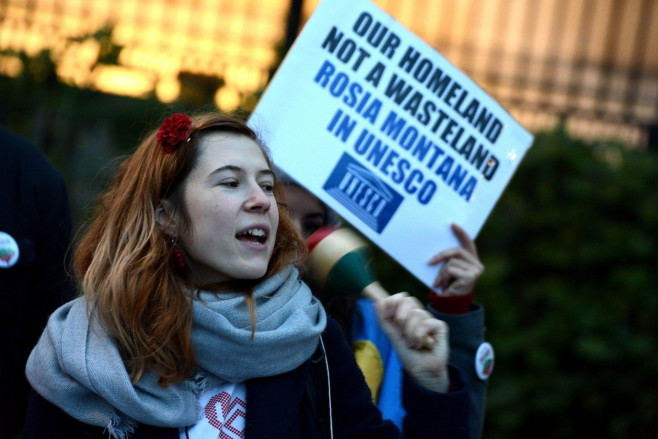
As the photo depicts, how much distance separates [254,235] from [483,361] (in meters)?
1.02

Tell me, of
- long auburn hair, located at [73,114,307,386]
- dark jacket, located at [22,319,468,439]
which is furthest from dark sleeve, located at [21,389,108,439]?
long auburn hair, located at [73,114,307,386]

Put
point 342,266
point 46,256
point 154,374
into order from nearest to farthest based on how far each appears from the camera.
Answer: point 154,374
point 342,266
point 46,256

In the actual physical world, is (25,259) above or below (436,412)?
below

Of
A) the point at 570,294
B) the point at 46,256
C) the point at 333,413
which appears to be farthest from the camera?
the point at 570,294

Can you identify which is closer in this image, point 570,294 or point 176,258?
point 176,258

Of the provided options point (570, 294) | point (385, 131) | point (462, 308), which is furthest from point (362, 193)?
point (570, 294)

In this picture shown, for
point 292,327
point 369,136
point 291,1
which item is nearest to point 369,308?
point 369,136

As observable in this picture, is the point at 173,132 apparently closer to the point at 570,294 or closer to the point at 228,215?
the point at 228,215

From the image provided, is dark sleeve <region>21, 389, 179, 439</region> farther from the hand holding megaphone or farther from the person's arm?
the person's arm

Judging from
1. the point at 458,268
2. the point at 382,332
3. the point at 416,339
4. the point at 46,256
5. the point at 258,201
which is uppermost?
the point at 258,201

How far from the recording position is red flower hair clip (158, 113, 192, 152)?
225 centimetres

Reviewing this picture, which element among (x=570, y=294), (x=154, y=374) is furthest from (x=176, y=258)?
(x=570, y=294)

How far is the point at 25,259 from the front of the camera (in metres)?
2.68

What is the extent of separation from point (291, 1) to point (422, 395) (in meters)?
2.48
